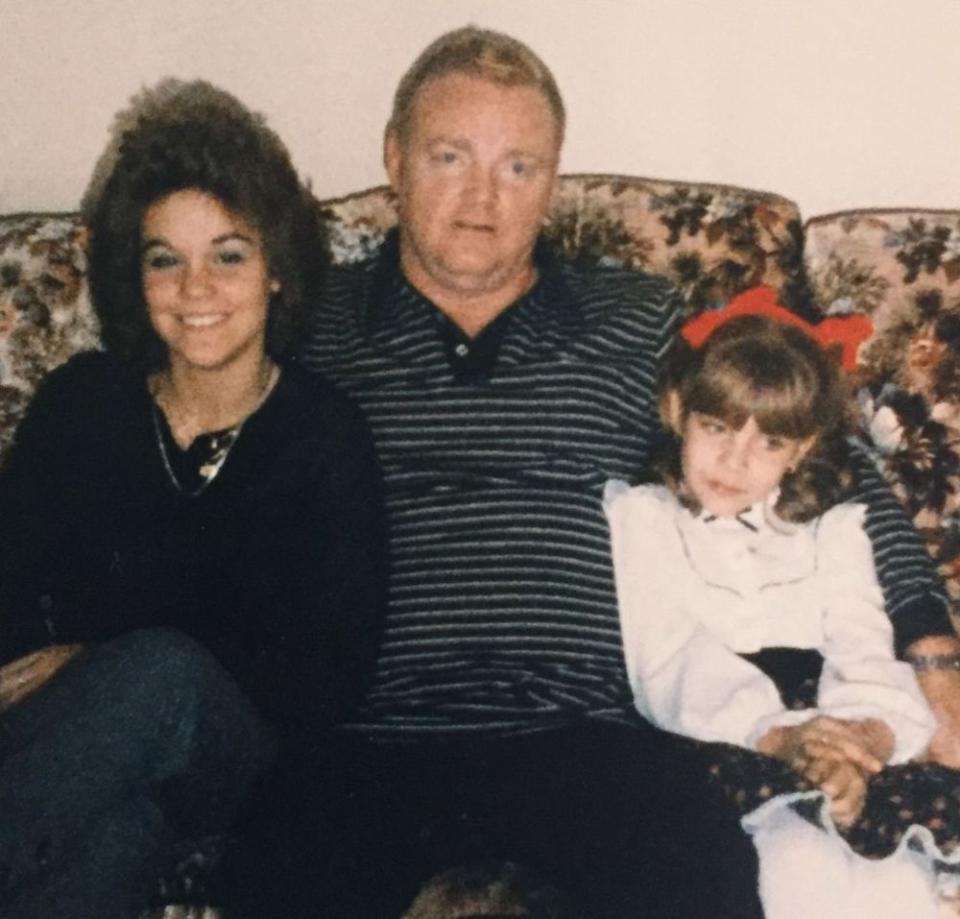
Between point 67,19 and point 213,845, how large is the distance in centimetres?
145

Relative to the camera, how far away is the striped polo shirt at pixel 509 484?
5.15 feet

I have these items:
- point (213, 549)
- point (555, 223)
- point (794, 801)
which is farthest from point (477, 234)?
point (794, 801)

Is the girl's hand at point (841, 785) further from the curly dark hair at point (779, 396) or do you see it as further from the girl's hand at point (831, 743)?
the curly dark hair at point (779, 396)

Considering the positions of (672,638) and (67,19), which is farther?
(67,19)

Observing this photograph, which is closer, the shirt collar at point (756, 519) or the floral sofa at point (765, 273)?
the shirt collar at point (756, 519)

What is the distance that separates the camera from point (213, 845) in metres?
1.43

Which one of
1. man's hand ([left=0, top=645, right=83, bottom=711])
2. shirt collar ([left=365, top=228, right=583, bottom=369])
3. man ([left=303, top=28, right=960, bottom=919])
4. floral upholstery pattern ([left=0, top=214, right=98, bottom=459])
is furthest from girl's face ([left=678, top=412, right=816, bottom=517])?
floral upholstery pattern ([left=0, top=214, right=98, bottom=459])

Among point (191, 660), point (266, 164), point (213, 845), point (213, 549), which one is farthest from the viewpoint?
point (266, 164)

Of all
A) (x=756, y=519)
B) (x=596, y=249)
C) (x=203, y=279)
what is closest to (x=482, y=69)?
(x=596, y=249)

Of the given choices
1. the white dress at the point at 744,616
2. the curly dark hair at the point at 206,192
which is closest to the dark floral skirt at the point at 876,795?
the white dress at the point at 744,616

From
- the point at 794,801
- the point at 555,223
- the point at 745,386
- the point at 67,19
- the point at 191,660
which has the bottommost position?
the point at 794,801

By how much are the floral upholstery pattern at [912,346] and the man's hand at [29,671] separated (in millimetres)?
1196

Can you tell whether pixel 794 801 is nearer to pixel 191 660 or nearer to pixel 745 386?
→ pixel 745 386

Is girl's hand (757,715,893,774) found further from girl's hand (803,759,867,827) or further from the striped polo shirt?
the striped polo shirt
